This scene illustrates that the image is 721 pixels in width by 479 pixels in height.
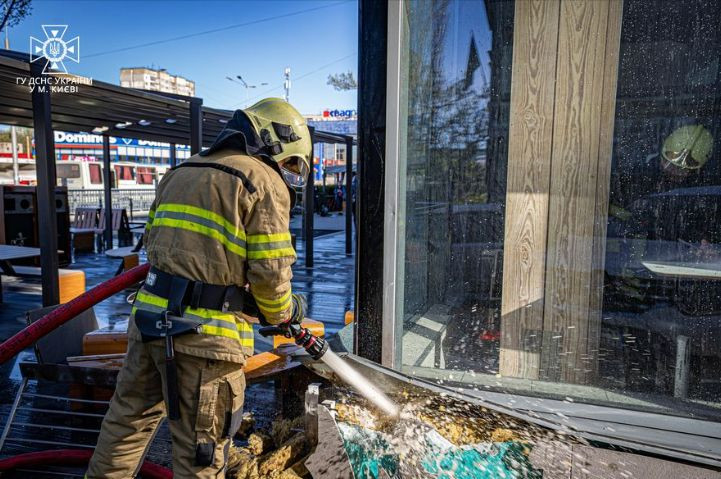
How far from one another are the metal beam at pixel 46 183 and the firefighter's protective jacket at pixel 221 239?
3.50 metres

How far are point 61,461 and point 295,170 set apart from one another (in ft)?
6.90

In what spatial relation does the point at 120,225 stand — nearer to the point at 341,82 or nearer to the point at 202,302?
the point at 202,302

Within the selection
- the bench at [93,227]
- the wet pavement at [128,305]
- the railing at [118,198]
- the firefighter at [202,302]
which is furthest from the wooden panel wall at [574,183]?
the railing at [118,198]

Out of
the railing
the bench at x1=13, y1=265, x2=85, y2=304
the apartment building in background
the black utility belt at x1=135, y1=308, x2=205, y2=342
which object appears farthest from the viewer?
the apartment building in background

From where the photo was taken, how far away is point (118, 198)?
70.4 ft

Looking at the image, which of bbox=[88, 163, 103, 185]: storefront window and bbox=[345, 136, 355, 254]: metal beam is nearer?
bbox=[345, 136, 355, 254]: metal beam

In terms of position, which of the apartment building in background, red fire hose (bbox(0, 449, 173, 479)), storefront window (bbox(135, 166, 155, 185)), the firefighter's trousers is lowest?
red fire hose (bbox(0, 449, 173, 479))

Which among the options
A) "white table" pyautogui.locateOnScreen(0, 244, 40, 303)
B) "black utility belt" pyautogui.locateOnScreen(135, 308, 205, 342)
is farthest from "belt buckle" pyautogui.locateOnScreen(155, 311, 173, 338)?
"white table" pyautogui.locateOnScreen(0, 244, 40, 303)

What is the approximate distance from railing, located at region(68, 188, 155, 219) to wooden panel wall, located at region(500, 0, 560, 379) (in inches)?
Answer: 758

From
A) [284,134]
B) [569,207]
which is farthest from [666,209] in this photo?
[284,134]

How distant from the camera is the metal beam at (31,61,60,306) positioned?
15.4ft

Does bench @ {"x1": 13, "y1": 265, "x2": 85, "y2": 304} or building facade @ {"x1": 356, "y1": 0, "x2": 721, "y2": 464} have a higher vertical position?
building facade @ {"x1": 356, "y1": 0, "x2": 721, "y2": 464}

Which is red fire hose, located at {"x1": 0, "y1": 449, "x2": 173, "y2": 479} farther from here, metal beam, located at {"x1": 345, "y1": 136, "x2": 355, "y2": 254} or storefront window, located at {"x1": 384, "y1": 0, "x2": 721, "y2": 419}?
metal beam, located at {"x1": 345, "y1": 136, "x2": 355, "y2": 254}

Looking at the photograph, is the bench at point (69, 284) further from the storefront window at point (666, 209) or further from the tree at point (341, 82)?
the tree at point (341, 82)
